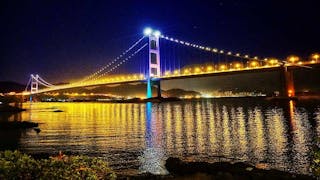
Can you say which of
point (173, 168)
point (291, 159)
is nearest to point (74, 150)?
point (173, 168)

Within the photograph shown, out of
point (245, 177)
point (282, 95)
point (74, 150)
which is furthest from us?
point (282, 95)

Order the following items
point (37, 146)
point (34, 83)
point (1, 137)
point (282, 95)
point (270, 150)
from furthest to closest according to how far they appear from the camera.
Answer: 1. point (34, 83)
2. point (282, 95)
3. point (1, 137)
4. point (37, 146)
5. point (270, 150)

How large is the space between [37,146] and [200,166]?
9.62m

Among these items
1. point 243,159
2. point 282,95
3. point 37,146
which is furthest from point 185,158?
point 282,95

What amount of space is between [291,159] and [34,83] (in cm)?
9403

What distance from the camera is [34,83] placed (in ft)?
317

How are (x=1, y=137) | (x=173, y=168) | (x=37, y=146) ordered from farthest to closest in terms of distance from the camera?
(x=1, y=137) → (x=37, y=146) → (x=173, y=168)

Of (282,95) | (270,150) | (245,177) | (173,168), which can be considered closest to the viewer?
(245,177)

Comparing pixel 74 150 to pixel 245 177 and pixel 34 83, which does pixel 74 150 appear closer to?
pixel 245 177

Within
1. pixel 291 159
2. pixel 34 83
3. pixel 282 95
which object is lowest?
pixel 291 159

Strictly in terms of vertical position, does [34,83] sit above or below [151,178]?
above

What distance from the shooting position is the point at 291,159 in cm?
1142

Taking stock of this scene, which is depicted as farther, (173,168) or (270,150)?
(270,150)

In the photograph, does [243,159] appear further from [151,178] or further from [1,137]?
[1,137]
